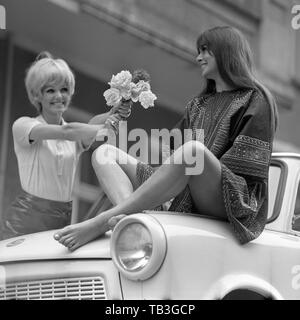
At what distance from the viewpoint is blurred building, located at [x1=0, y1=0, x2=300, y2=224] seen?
820cm

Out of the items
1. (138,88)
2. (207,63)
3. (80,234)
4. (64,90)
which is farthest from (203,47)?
(80,234)

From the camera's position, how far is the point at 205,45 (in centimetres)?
397

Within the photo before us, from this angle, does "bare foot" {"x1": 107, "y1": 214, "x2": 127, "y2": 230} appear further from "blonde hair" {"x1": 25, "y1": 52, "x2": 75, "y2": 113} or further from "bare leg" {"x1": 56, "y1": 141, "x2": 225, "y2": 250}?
"blonde hair" {"x1": 25, "y1": 52, "x2": 75, "y2": 113}

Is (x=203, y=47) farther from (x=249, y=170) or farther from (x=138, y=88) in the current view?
(x=249, y=170)

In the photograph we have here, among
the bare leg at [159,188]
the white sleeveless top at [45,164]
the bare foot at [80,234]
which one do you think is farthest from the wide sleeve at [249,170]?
the white sleeveless top at [45,164]

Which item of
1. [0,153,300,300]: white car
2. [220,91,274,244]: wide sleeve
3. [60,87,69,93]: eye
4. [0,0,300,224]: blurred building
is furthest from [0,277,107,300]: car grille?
[0,0,300,224]: blurred building

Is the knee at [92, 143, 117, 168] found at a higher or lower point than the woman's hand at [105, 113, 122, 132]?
lower

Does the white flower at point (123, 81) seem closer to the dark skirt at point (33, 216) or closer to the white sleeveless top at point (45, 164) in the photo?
the white sleeveless top at point (45, 164)

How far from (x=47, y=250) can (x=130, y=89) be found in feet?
2.71

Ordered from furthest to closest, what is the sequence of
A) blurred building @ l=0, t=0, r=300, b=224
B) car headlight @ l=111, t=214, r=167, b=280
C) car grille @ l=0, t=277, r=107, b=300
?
blurred building @ l=0, t=0, r=300, b=224 → car grille @ l=0, t=277, r=107, b=300 → car headlight @ l=111, t=214, r=167, b=280

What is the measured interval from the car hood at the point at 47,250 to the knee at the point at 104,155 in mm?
398

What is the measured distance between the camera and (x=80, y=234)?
3477mm

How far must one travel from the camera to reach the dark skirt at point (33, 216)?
424cm

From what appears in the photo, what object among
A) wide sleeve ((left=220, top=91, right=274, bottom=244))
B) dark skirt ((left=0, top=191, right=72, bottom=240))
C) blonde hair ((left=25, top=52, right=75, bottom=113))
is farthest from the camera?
blonde hair ((left=25, top=52, right=75, bottom=113))
